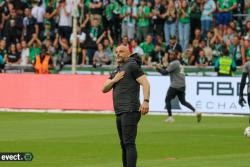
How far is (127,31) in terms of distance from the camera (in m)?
41.2

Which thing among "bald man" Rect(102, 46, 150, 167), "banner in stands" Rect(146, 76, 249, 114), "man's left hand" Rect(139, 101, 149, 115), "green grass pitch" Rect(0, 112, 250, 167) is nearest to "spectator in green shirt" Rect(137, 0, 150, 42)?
"banner in stands" Rect(146, 76, 249, 114)

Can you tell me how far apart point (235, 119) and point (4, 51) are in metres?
12.5

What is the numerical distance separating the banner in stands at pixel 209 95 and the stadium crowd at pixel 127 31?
2524 millimetres

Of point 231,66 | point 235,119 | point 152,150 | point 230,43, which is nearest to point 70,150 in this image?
point 152,150

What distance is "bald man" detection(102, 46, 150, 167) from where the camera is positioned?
1620cm

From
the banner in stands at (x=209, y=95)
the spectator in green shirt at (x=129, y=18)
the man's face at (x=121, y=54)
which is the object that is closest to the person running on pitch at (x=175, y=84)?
the banner in stands at (x=209, y=95)

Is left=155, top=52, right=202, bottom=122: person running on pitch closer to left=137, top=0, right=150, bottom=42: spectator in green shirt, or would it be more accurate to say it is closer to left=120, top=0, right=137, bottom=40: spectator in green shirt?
left=137, top=0, right=150, bottom=42: spectator in green shirt

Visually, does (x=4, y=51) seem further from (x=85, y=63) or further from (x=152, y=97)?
(x=152, y=97)

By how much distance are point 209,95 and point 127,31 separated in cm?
687

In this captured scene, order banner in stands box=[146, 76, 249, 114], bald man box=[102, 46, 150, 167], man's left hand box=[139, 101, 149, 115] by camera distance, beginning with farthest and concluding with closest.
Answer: banner in stands box=[146, 76, 249, 114]
bald man box=[102, 46, 150, 167]
man's left hand box=[139, 101, 149, 115]

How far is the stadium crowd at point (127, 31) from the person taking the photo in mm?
39250

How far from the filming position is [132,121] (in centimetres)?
1627

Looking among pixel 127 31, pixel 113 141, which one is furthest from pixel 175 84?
pixel 127 31

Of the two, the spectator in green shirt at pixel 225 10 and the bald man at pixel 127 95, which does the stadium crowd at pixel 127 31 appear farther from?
the bald man at pixel 127 95
